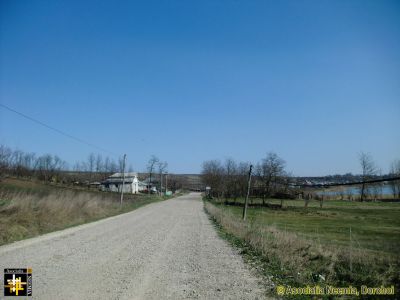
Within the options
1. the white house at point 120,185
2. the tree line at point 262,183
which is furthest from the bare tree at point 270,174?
the white house at point 120,185

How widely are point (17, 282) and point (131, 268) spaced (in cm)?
308

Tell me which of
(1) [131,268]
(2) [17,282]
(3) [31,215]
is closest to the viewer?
(2) [17,282]

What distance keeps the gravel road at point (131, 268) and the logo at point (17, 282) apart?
15cm

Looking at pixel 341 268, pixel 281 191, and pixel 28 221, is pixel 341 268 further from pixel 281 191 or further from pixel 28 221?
pixel 281 191

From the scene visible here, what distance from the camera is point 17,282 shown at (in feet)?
25.9

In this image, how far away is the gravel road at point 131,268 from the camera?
7.83 meters

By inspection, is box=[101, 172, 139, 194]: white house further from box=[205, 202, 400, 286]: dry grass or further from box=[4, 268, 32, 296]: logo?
box=[4, 268, 32, 296]: logo

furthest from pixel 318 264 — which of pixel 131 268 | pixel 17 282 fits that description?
pixel 17 282

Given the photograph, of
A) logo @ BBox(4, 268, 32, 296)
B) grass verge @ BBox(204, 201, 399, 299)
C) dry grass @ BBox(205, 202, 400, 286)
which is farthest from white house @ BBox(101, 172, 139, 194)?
logo @ BBox(4, 268, 32, 296)

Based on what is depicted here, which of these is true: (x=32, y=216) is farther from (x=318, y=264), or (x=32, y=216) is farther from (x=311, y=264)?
(x=318, y=264)

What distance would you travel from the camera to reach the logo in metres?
7.42

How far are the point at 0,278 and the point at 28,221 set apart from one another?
35.9 ft

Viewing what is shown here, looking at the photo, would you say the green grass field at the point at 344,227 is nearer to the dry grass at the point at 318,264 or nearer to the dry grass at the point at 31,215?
the dry grass at the point at 318,264

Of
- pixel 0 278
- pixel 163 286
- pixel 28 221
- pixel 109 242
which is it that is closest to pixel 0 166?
pixel 28 221
